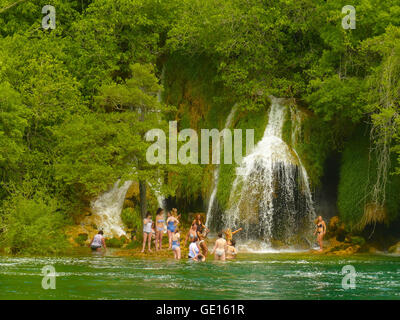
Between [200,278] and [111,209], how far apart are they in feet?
65.0

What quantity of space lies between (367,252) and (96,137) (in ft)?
42.4

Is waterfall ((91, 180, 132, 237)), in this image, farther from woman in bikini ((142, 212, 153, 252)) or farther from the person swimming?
the person swimming

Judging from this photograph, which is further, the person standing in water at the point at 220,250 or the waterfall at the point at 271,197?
the waterfall at the point at 271,197

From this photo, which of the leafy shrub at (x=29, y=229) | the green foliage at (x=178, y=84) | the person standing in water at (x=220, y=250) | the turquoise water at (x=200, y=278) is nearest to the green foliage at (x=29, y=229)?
the leafy shrub at (x=29, y=229)

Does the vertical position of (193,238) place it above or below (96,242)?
above

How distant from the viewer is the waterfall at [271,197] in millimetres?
36188

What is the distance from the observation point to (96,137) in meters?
35.3

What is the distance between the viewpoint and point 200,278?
889 inches

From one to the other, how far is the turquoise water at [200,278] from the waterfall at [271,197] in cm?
492

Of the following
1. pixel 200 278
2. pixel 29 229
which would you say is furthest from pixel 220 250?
pixel 29 229

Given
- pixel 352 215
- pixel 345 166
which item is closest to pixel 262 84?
pixel 345 166

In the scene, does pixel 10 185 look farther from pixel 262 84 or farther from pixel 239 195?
pixel 262 84

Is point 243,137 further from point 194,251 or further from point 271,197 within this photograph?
point 194,251

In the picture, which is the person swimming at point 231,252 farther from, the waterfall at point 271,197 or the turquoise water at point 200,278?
the waterfall at point 271,197
